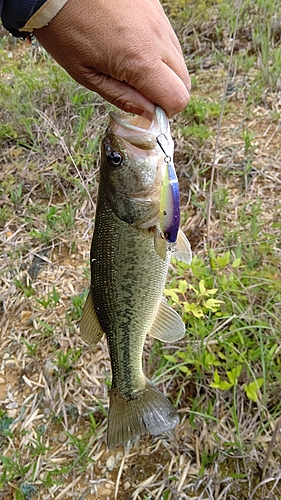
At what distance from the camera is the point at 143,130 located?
4.61 ft

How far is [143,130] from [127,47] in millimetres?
245

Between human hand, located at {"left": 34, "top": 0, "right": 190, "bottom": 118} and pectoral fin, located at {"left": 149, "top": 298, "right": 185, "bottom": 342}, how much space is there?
0.78 m

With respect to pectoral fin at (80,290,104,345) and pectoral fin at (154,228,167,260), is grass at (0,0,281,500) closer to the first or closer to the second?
pectoral fin at (80,290,104,345)

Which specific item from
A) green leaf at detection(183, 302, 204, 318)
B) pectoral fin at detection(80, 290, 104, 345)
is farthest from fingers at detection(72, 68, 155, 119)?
green leaf at detection(183, 302, 204, 318)

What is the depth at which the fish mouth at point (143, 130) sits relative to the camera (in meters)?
1.37

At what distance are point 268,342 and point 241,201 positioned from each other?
1.24 m

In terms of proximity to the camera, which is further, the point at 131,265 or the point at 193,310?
the point at 193,310

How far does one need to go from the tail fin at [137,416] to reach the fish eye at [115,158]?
907 millimetres

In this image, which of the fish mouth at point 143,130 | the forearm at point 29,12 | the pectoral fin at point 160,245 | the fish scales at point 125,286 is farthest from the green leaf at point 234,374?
the forearm at point 29,12

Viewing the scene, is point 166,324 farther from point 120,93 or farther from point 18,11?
point 18,11

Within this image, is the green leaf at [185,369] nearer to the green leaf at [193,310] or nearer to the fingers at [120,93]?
the green leaf at [193,310]

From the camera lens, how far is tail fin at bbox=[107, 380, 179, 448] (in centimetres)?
182

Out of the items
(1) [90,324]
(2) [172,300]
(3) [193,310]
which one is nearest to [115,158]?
(1) [90,324]

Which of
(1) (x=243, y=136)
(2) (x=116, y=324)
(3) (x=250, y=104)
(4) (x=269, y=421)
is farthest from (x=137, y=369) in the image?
(3) (x=250, y=104)
